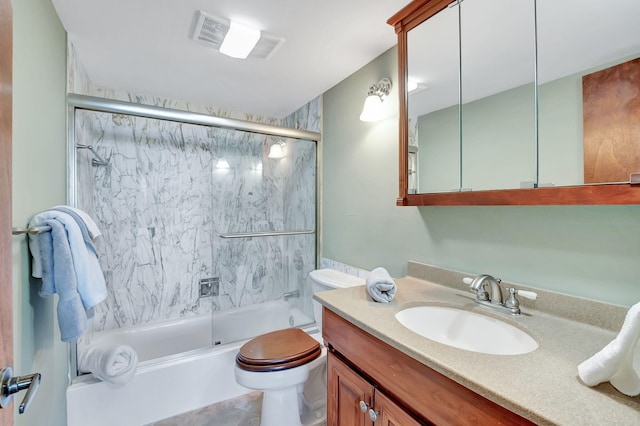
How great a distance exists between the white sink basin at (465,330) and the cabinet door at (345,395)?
0.27 metres

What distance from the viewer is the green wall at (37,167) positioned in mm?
933

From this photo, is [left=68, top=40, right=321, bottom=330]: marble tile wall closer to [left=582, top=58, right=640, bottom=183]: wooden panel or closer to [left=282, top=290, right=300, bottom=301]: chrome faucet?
[left=282, top=290, right=300, bottom=301]: chrome faucet

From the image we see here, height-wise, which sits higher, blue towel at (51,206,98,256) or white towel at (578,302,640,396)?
blue towel at (51,206,98,256)

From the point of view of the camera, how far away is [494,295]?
102 cm

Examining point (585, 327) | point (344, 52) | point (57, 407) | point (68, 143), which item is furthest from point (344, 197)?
point (57, 407)

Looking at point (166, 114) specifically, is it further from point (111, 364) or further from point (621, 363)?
point (621, 363)

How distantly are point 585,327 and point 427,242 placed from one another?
2.12 ft

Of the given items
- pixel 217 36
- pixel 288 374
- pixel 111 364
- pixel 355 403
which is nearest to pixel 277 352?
pixel 288 374

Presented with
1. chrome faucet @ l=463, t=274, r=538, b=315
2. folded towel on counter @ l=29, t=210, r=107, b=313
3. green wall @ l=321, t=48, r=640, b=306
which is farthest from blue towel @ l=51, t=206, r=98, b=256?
chrome faucet @ l=463, t=274, r=538, b=315

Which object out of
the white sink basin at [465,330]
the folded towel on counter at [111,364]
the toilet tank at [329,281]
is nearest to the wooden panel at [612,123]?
the white sink basin at [465,330]

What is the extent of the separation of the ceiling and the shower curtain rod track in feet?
1.11

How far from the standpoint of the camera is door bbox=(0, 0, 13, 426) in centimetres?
54

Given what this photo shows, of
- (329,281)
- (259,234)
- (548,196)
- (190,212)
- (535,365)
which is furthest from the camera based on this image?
(190,212)

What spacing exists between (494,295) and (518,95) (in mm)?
730
